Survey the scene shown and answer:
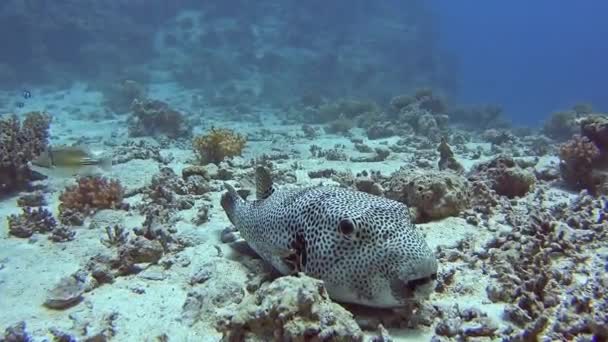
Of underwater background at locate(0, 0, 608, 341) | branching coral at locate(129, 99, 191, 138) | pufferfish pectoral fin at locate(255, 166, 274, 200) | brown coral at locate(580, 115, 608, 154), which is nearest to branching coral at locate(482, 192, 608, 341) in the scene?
underwater background at locate(0, 0, 608, 341)

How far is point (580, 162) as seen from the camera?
7.85m

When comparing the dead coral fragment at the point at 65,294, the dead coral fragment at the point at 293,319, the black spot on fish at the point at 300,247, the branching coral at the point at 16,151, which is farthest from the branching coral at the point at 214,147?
the dead coral fragment at the point at 293,319

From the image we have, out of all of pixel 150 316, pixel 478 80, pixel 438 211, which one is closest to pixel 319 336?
pixel 150 316

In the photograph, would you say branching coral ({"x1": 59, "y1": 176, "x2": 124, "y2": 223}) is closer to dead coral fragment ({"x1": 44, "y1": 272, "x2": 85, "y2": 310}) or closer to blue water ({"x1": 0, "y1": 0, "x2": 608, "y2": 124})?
dead coral fragment ({"x1": 44, "y1": 272, "x2": 85, "y2": 310})

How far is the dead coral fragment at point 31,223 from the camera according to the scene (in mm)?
6133

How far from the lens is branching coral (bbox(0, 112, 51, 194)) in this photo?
7895 millimetres

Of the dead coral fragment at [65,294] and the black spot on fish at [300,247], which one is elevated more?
the black spot on fish at [300,247]

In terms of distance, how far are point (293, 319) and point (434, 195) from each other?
3.74m

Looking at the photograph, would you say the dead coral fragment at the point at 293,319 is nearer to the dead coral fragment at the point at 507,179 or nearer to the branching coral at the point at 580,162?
the dead coral fragment at the point at 507,179

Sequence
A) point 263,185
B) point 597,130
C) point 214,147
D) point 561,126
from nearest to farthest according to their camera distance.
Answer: point 263,185, point 597,130, point 214,147, point 561,126

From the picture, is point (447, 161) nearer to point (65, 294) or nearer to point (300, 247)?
point (300, 247)

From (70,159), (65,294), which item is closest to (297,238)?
(65,294)

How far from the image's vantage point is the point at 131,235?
19.7 feet

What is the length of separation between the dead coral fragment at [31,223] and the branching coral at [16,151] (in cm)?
207
